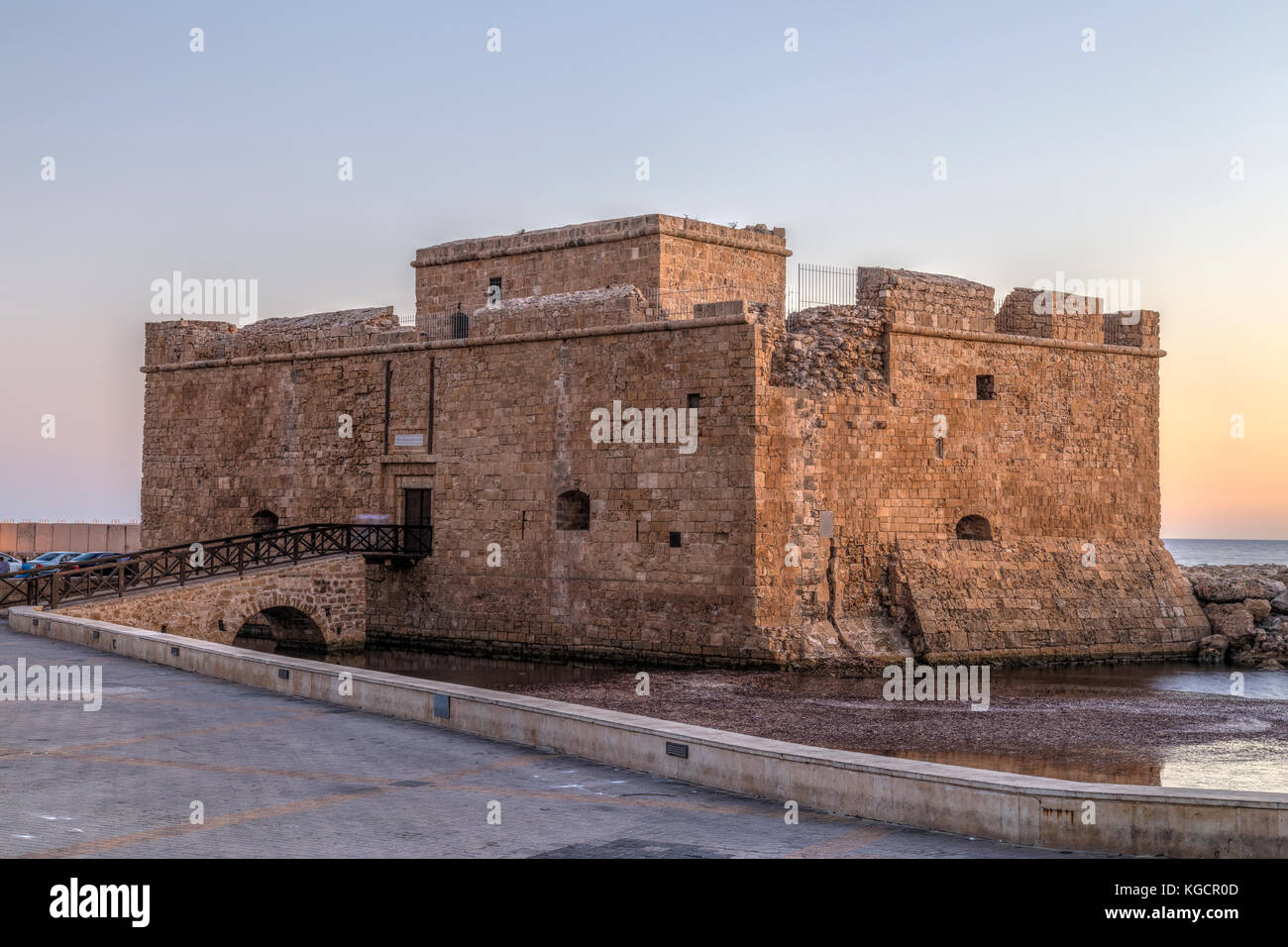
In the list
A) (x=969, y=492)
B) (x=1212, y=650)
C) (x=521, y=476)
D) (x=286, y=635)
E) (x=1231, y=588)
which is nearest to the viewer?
(x=969, y=492)

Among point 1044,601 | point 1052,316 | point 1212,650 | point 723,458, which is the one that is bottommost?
point 1212,650

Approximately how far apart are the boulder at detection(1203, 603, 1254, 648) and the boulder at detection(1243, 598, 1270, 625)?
0.15m

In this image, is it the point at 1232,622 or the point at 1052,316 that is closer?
the point at 1052,316

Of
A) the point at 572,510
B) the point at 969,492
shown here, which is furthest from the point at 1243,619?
the point at 572,510

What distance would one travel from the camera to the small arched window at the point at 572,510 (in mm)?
21844

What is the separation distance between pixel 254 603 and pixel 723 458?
27.5ft

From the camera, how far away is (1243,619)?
78.6ft

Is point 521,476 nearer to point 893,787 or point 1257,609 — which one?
point 1257,609

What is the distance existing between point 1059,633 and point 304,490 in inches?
578

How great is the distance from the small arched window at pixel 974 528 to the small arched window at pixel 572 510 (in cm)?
646

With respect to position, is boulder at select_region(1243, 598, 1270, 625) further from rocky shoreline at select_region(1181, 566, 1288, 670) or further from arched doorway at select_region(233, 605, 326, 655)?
arched doorway at select_region(233, 605, 326, 655)

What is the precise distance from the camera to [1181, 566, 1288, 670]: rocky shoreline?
23.3 metres
